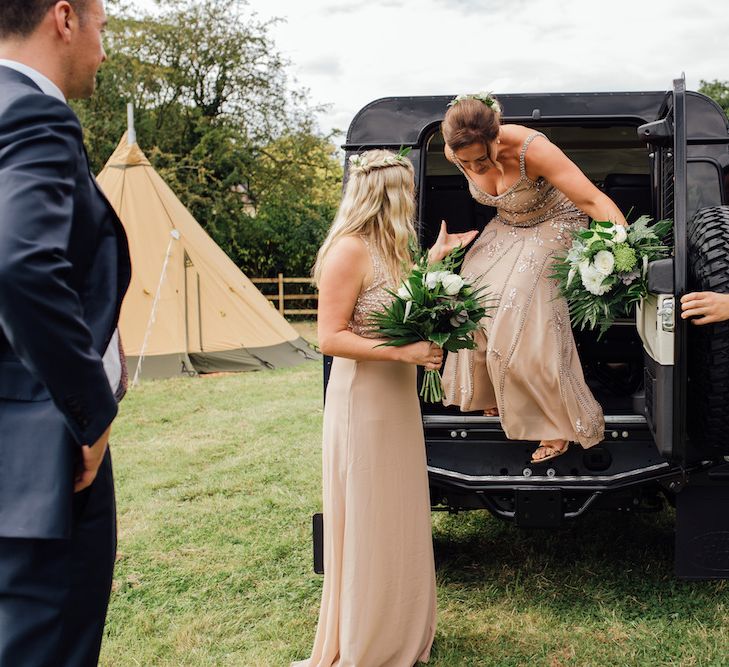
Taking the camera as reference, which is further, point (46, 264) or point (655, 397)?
point (655, 397)

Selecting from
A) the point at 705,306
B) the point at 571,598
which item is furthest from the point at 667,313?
the point at 571,598

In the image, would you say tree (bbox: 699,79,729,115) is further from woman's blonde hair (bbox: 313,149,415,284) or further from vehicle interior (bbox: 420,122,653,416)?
woman's blonde hair (bbox: 313,149,415,284)

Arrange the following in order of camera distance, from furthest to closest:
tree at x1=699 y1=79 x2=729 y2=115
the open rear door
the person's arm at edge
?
1. tree at x1=699 y1=79 x2=729 y2=115
2. the open rear door
3. the person's arm at edge

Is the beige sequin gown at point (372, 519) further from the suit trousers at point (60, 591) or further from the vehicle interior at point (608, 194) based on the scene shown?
the vehicle interior at point (608, 194)

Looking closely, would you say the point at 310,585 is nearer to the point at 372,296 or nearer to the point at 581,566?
the point at 581,566

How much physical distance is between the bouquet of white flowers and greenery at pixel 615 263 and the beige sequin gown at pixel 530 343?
384mm

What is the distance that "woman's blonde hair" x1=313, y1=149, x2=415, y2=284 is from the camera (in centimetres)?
322

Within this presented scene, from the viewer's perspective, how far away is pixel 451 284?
3.14 metres

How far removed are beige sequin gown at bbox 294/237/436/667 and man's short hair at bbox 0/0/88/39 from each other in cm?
172

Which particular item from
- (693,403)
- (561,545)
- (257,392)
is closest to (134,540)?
(561,545)

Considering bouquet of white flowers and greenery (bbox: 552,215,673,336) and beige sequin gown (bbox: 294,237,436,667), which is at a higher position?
bouquet of white flowers and greenery (bbox: 552,215,673,336)

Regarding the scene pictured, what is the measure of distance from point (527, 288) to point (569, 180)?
1.80 ft

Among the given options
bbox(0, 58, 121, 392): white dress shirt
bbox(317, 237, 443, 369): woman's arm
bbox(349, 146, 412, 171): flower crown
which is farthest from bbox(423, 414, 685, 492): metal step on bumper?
bbox(0, 58, 121, 392): white dress shirt

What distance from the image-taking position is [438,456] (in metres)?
3.98
